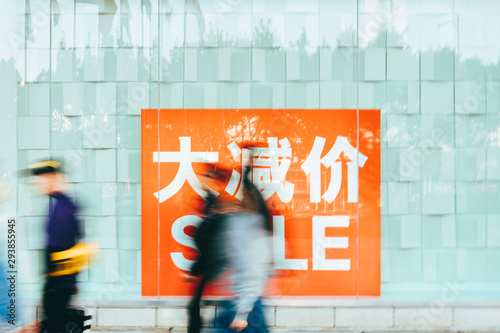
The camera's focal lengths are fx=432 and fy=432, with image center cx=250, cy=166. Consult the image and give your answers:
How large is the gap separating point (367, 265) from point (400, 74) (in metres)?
2.15

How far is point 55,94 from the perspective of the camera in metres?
4.86

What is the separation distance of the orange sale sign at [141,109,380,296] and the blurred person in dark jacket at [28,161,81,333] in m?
1.36

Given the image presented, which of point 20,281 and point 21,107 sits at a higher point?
point 21,107

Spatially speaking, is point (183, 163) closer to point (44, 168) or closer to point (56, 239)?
point (44, 168)

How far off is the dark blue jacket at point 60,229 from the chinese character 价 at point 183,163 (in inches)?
55.9

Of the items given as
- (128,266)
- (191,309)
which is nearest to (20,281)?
(128,266)

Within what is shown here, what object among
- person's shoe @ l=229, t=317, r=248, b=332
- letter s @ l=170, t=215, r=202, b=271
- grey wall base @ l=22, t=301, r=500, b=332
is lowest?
grey wall base @ l=22, t=301, r=500, b=332

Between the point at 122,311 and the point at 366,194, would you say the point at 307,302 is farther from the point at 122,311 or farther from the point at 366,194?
the point at 122,311

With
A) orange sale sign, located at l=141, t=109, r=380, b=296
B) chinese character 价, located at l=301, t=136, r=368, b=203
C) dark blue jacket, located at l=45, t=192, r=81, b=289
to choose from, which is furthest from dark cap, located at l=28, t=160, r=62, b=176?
chinese character 价, located at l=301, t=136, r=368, b=203

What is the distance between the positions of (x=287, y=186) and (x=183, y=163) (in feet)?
3.84

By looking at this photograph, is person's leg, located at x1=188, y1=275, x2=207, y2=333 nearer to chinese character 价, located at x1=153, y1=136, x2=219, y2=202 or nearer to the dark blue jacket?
the dark blue jacket

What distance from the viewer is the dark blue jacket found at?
334 cm

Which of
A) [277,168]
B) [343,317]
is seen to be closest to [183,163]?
[277,168]

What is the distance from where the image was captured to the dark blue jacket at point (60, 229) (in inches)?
132
